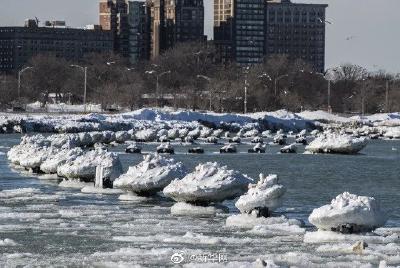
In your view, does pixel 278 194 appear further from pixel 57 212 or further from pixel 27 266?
pixel 27 266

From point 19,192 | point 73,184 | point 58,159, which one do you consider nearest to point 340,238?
point 19,192

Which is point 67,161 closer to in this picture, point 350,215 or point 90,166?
point 90,166

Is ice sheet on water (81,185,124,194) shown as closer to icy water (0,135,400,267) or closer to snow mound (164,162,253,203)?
icy water (0,135,400,267)

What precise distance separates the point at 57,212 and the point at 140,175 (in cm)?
567

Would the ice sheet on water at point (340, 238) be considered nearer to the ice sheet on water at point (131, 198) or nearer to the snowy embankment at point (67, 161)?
the ice sheet on water at point (131, 198)

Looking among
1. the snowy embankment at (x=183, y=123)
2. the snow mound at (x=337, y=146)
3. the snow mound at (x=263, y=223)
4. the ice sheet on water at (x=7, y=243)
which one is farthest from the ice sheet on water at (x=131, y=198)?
the snowy embankment at (x=183, y=123)

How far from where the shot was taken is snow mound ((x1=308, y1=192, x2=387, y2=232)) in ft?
129

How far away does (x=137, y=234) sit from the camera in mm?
41344

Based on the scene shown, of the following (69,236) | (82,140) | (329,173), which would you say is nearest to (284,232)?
(69,236)

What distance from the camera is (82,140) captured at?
364 ft

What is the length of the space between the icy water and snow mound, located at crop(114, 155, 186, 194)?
0.65 metres

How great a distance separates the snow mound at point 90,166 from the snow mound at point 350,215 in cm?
1909

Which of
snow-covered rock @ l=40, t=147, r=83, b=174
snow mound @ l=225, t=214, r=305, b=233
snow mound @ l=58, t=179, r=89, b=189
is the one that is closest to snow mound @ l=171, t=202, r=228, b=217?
snow mound @ l=225, t=214, r=305, b=233

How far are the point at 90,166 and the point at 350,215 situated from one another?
22.3 meters
